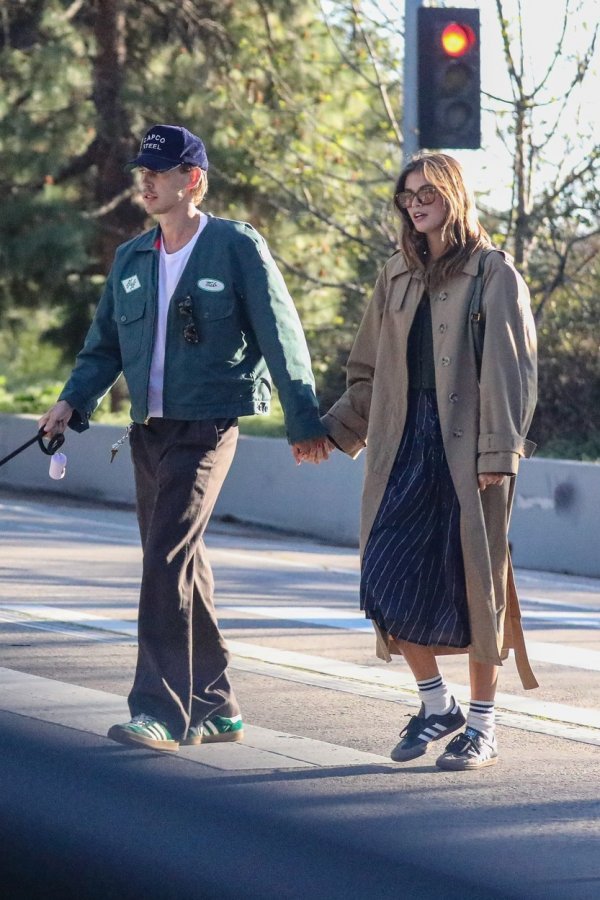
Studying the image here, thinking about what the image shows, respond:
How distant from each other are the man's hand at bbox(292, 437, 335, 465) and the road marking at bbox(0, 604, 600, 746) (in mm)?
1457

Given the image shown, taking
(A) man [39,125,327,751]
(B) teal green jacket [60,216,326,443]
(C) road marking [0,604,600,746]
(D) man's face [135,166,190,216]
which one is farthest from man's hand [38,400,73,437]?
(C) road marking [0,604,600,746]

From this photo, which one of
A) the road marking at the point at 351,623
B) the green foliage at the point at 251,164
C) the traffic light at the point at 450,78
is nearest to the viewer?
the road marking at the point at 351,623

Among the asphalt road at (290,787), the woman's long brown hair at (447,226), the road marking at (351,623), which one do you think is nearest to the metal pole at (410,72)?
the road marking at (351,623)

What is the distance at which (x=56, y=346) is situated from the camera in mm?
20172

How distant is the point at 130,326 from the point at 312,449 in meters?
0.69

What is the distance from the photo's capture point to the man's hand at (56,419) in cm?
487

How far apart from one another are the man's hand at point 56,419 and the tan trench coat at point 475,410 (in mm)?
966

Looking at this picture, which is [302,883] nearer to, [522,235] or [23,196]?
[522,235]

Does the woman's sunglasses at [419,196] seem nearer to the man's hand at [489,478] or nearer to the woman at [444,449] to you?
the woman at [444,449]

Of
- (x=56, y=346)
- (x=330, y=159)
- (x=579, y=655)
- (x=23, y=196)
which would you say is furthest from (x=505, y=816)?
(x=56, y=346)

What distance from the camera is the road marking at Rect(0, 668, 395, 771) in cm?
491

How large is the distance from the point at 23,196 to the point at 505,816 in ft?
49.0

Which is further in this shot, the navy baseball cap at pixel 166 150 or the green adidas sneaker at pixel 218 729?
the green adidas sneaker at pixel 218 729

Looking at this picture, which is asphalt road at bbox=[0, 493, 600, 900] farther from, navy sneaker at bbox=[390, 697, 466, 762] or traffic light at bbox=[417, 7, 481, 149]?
traffic light at bbox=[417, 7, 481, 149]
